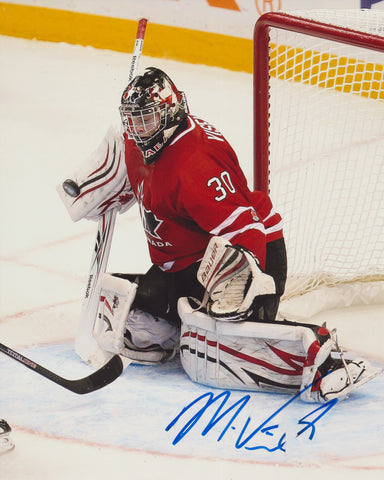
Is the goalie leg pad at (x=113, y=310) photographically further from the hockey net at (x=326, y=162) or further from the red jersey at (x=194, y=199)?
the hockey net at (x=326, y=162)

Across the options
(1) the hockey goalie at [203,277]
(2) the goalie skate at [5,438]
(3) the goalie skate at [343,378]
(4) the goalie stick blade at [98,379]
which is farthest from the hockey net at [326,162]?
(2) the goalie skate at [5,438]

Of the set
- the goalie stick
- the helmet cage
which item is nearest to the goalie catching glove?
the helmet cage

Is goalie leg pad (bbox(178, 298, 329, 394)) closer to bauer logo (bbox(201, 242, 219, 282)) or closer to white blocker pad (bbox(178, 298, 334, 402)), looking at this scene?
white blocker pad (bbox(178, 298, 334, 402))

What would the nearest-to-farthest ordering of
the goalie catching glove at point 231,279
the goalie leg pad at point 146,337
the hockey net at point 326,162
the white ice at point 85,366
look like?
the white ice at point 85,366
the goalie catching glove at point 231,279
the goalie leg pad at point 146,337
the hockey net at point 326,162

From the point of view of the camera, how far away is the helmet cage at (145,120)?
7.83 feet

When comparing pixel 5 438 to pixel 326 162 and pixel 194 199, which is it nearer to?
pixel 194 199

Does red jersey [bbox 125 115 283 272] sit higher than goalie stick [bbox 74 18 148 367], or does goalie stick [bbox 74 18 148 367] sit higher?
red jersey [bbox 125 115 283 272]

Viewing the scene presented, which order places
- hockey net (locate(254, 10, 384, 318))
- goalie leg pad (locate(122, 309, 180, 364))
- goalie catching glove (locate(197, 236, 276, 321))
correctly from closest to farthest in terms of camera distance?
goalie catching glove (locate(197, 236, 276, 321)) → goalie leg pad (locate(122, 309, 180, 364)) → hockey net (locate(254, 10, 384, 318))

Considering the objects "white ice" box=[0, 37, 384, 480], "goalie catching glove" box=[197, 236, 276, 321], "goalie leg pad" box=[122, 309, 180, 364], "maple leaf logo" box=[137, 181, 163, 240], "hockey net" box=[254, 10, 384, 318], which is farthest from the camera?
"hockey net" box=[254, 10, 384, 318]

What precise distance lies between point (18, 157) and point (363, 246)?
1.77 metres

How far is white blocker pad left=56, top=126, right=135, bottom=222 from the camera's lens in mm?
2678

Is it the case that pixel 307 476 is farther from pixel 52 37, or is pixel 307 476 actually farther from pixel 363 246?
pixel 52 37

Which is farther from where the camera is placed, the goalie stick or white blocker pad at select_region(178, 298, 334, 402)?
the goalie stick

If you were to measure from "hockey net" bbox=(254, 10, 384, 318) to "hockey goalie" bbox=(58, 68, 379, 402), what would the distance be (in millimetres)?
427
